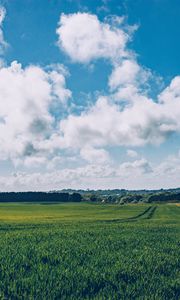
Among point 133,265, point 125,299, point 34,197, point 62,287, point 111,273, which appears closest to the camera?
point 125,299

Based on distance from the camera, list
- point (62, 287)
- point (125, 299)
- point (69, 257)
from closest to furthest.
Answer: point (125, 299)
point (62, 287)
point (69, 257)

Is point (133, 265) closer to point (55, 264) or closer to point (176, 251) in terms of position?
point (55, 264)

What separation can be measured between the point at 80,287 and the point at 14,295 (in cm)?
239

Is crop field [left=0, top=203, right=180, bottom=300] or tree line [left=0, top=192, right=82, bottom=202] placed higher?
tree line [left=0, top=192, right=82, bottom=202]

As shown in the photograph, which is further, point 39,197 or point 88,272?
point 39,197

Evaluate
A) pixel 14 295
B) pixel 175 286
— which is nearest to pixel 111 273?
pixel 175 286

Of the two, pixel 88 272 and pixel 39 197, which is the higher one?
pixel 39 197

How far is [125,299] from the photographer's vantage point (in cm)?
1192

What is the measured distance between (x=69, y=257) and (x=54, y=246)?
3.53 meters

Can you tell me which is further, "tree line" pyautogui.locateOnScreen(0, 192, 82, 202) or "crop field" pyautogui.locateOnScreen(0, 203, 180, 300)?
"tree line" pyautogui.locateOnScreen(0, 192, 82, 202)

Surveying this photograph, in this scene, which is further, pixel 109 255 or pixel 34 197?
pixel 34 197

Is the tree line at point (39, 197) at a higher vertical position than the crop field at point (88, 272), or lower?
higher

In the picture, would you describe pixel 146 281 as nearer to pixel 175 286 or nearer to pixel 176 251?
pixel 175 286

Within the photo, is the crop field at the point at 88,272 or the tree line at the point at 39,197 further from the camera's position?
the tree line at the point at 39,197
